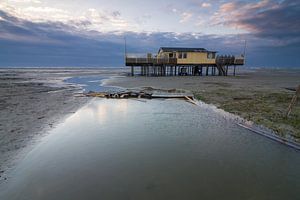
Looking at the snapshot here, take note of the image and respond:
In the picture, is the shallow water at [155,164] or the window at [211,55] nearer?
the shallow water at [155,164]

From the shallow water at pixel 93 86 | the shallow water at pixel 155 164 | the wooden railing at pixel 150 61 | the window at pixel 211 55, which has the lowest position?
the shallow water at pixel 93 86

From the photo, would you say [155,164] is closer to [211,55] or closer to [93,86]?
[93,86]

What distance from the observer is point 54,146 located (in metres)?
7.64

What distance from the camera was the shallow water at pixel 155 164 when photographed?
489 centimetres

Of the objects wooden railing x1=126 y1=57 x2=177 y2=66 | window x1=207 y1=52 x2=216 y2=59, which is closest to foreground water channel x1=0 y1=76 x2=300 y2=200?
wooden railing x1=126 y1=57 x2=177 y2=66

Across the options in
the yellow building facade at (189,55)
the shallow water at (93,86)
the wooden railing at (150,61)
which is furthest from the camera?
the yellow building facade at (189,55)

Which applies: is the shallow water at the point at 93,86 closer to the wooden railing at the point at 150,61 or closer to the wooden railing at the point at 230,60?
the wooden railing at the point at 150,61

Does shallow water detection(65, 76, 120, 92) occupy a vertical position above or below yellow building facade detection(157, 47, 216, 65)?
below

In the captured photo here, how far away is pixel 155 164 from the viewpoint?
20.9 feet

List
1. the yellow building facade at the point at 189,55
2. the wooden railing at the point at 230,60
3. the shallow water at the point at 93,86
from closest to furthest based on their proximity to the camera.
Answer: the shallow water at the point at 93,86 → the yellow building facade at the point at 189,55 → the wooden railing at the point at 230,60

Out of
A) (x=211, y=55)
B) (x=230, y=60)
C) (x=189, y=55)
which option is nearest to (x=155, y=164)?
(x=189, y=55)

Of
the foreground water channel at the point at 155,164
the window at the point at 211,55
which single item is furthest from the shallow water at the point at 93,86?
the window at the point at 211,55

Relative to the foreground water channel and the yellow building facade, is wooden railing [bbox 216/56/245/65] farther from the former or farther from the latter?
the foreground water channel

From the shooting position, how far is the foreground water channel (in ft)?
16.0
